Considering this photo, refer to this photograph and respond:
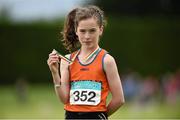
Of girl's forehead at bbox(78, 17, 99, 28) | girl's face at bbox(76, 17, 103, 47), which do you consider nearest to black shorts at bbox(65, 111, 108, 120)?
girl's face at bbox(76, 17, 103, 47)

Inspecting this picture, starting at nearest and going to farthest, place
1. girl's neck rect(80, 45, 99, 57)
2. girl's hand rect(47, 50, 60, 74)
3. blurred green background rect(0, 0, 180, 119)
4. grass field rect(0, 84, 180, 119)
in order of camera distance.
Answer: girl's hand rect(47, 50, 60, 74) → girl's neck rect(80, 45, 99, 57) → grass field rect(0, 84, 180, 119) → blurred green background rect(0, 0, 180, 119)

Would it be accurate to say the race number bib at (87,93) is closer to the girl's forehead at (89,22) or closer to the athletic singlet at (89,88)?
the athletic singlet at (89,88)

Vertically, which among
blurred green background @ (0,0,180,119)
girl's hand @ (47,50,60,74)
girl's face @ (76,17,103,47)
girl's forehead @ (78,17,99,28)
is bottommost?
blurred green background @ (0,0,180,119)

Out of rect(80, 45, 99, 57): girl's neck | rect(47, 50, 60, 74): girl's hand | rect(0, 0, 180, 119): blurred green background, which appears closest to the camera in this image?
rect(47, 50, 60, 74): girl's hand

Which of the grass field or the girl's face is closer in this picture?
the girl's face

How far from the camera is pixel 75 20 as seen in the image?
242 inches

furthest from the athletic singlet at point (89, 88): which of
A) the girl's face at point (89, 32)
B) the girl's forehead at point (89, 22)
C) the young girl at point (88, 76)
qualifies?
the girl's forehead at point (89, 22)

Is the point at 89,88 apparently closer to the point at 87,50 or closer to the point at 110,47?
the point at 87,50

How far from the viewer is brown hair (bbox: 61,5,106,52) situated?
20.0 ft

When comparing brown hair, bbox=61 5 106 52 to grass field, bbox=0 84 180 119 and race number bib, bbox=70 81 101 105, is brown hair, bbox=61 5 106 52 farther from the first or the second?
grass field, bbox=0 84 180 119

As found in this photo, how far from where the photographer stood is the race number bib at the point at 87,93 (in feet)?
19.6

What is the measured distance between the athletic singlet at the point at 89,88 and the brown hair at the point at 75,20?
1.06ft

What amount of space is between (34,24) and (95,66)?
85.4 feet

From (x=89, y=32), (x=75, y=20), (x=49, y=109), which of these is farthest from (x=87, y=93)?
(x=49, y=109)
